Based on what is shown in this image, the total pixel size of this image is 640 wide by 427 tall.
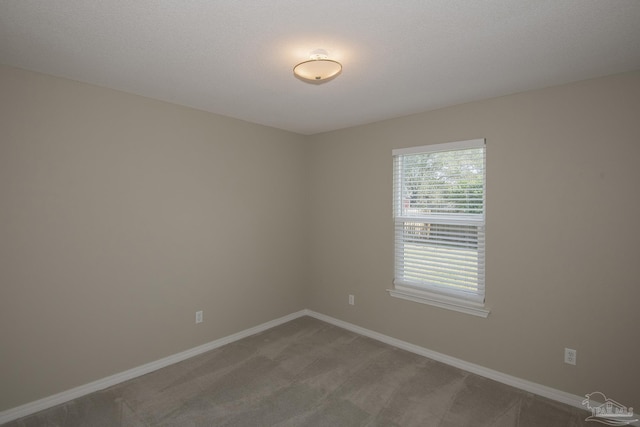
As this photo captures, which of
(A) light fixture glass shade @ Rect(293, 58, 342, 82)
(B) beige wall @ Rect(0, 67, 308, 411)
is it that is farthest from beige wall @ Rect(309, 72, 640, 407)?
(B) beige wall @ Rect(0, 67, 308, 411)

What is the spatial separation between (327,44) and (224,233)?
2.35 metres

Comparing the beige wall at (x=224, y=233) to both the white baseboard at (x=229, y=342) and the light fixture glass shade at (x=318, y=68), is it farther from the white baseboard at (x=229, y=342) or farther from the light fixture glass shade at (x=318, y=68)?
the light fixture glass shade at (x=318, y=68)

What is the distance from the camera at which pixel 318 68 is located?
1947mm

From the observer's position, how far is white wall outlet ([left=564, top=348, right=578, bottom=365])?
247 cm

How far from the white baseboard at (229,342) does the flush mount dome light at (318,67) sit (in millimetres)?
2851

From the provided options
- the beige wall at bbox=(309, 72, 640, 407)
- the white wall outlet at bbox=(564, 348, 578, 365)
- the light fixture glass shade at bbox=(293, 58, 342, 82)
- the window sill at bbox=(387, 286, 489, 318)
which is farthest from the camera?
the window sill at bbox=(387, 286, 489, 318)

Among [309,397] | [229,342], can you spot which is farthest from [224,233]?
[309,397]

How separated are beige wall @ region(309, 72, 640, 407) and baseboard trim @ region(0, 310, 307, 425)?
1957mm

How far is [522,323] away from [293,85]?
280cm

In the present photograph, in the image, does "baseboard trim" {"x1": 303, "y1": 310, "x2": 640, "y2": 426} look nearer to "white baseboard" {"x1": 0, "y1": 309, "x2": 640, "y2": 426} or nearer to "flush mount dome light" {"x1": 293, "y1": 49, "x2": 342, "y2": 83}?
"white baseboard" {"x1": 0, "y1": 309, "x2": 640, "y2": 426}

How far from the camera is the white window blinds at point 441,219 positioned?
2.97m

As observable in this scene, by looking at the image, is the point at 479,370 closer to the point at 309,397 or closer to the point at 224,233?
the point at 309,397

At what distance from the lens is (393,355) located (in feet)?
10.8

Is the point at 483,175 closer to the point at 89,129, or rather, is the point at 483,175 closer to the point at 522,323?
the point at 522,323
